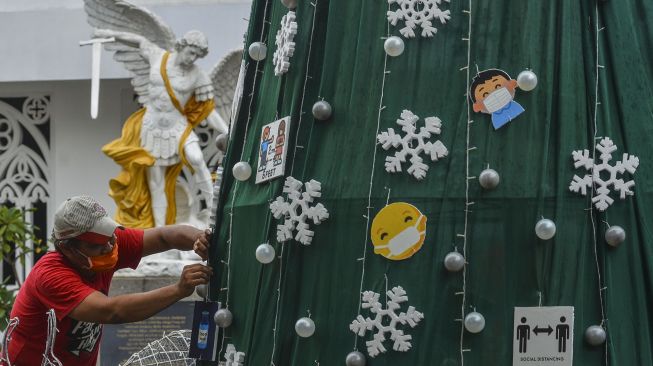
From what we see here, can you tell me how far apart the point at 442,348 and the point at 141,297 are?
1.23m

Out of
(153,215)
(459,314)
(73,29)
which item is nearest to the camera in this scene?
(459,314)

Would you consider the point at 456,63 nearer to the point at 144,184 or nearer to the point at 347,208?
the point at 347,208

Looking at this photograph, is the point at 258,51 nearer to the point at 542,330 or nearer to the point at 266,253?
the point at 266,253

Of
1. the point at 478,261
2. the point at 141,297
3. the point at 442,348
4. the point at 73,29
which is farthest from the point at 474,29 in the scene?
the point at 73,29

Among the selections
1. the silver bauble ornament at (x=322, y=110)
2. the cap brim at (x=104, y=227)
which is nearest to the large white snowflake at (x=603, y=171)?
the silver bauble ornament at (x=322, y=110)

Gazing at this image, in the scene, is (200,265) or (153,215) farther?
(153,215)

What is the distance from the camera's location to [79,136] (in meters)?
14.7

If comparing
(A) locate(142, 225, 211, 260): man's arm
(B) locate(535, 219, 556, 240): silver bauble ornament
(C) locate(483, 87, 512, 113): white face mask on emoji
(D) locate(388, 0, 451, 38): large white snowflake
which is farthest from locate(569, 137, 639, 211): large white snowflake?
(A) locate(142, 225, 211, 260): man's arm

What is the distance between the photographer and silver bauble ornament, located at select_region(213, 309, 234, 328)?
13.2ft

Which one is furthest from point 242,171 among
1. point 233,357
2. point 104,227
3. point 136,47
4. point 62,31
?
point 62,31

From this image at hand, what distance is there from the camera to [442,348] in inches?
141

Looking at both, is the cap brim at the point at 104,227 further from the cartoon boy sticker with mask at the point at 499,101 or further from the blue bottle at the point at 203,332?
the cartoon boy sticker with mask at the point at 499,101

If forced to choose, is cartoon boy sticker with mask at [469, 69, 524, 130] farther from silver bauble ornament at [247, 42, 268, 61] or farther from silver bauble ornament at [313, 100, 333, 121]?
silver bauble ornament at [247, 42, 268, 61]

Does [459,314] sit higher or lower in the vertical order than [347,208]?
lower
